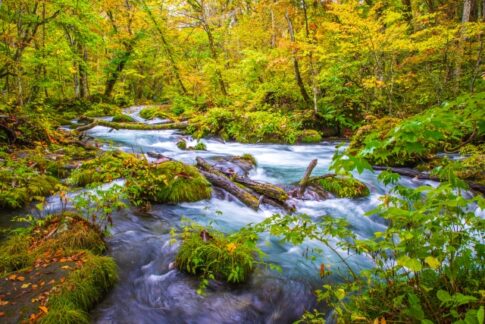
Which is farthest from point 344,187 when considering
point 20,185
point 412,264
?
point 20,185

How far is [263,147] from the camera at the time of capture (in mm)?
11820

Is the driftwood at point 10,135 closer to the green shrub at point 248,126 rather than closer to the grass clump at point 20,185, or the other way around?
the grass clump at point 20,185

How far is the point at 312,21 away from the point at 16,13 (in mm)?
11667

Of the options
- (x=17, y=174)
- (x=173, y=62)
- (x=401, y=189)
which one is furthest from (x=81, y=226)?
(x=173, y=62)

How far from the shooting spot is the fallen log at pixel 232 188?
5812 millimetres

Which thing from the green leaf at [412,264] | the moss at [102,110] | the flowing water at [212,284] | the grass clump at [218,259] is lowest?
the flowing water at [212,284]

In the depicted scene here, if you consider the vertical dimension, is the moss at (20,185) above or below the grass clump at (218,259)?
above

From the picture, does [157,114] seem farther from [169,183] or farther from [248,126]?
[169,183]

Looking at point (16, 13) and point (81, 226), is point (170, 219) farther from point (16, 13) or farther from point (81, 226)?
point (16, 13)

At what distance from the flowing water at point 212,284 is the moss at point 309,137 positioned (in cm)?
571

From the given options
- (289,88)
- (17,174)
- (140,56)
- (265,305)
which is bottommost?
(265,305)

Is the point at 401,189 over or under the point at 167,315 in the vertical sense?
over

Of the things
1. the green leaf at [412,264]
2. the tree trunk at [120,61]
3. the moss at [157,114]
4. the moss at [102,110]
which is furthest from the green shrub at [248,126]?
the green leaf at [412,264]

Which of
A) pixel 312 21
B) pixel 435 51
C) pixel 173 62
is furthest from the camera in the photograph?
pixel 173 62
